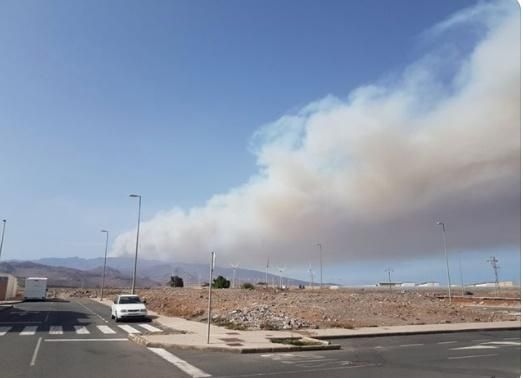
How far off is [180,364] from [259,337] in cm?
624

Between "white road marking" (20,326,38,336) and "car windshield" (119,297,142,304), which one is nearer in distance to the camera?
"white road marking" (20,326,38,336)

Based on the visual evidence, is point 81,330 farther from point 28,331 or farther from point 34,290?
point 34,290

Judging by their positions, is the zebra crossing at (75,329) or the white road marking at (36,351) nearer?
the white road marking at (36,351)

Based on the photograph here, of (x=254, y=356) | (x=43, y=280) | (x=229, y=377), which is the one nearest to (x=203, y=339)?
(x=254, y=356)

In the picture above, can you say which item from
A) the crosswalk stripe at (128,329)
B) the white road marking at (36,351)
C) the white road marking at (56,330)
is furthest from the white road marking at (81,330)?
the white road marking at (36,351)

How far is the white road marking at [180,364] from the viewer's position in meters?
11.8

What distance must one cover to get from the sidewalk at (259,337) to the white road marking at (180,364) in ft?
3.29

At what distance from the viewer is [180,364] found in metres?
13.3

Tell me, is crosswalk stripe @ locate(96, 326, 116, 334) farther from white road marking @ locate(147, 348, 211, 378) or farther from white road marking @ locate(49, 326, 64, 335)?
white road marking @ locate(147, 348, 211, 378)

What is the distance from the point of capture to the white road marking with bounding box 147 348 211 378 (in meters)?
11.8

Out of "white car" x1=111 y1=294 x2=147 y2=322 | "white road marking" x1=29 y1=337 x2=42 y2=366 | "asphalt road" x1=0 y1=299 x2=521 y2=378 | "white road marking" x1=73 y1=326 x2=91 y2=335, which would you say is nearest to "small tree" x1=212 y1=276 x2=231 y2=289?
"white car" x1=111 y1=294 x2=147 y2=322

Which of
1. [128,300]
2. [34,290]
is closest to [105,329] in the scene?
[128,300]

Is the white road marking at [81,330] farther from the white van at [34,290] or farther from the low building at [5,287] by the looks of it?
the low building at [5,287]

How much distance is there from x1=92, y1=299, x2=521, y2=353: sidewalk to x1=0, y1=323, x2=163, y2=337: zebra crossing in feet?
5.02
